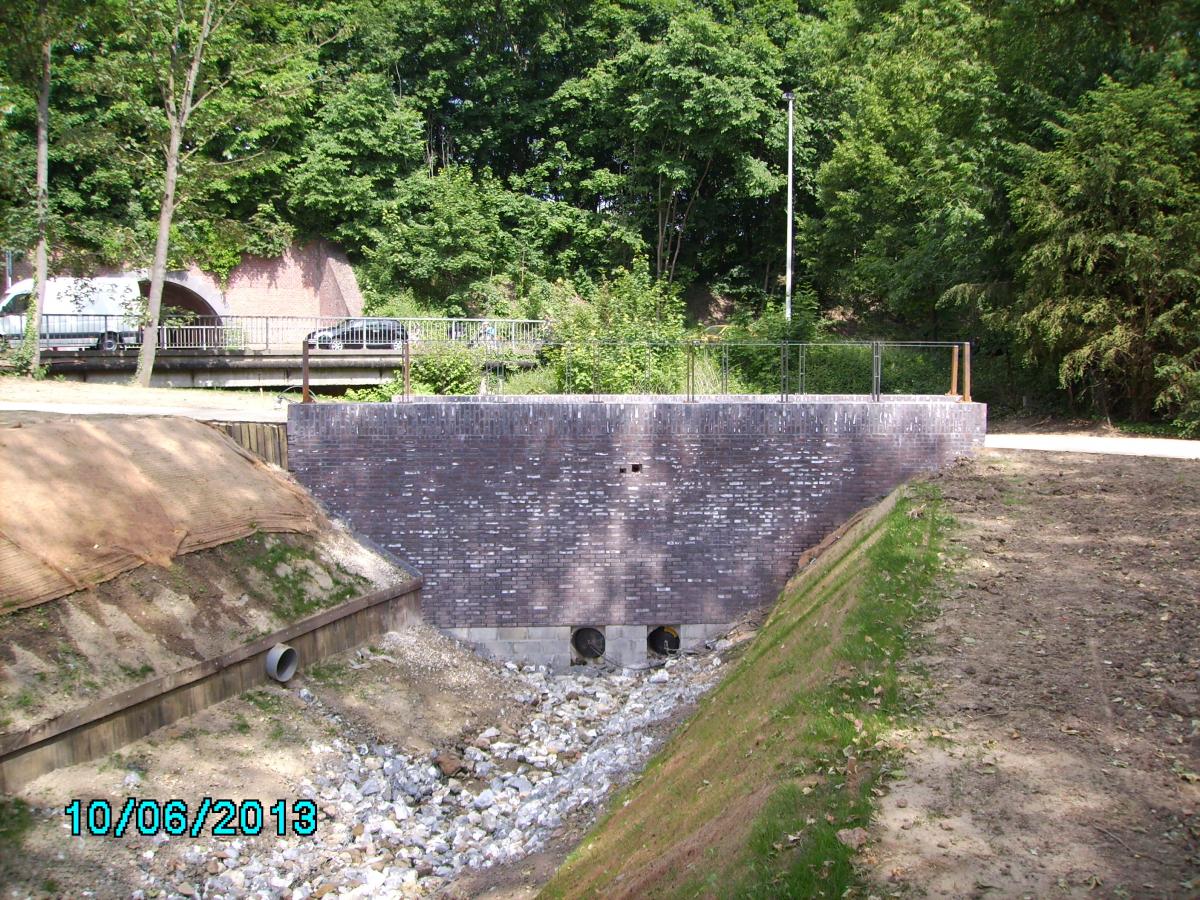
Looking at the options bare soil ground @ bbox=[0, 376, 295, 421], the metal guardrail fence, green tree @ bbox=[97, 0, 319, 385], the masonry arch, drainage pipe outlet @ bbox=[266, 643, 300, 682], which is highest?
green tree @ bbox=[97, 0, 319, 385]

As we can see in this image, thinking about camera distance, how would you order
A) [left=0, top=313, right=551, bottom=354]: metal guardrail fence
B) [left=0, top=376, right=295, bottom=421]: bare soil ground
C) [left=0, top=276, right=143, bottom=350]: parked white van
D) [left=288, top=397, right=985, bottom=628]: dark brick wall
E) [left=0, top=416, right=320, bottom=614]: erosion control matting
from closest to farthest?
[left=0, top=416, right=320, bottom=614]: erosion control matting → [left=288, top=397, right=985, bottom=628]: dark brick wall → [left=0, top=376, right=295, bottom=421]: bare soil ground → [left=0, top=313, right=551, bottom=354]: metal guardrail fence → [left=0, top=276, right=143, bottom=350]: parked white van

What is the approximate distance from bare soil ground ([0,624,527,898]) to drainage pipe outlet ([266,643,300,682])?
148mm

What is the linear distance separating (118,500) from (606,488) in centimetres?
578

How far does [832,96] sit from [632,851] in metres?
29.4

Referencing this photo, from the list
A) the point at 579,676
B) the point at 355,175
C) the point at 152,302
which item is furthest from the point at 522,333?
the point at 355,175

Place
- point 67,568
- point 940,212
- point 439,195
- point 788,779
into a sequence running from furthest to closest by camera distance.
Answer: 1. point 439,195
2. point 940,212
3. point 67,568
4. point 788,779

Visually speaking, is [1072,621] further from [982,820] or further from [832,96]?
[832,96]

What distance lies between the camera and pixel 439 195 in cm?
3097

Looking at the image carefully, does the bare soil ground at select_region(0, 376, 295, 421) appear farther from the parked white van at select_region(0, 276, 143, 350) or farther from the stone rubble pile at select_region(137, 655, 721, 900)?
the stone rubble pile at select_region(137, 655, 721, 900)

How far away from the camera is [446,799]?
9.06 m

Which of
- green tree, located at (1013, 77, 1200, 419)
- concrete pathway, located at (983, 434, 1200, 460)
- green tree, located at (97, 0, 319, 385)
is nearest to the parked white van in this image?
green tree, located at (97, 0, 319, 385)

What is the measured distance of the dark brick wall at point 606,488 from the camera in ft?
41.2
